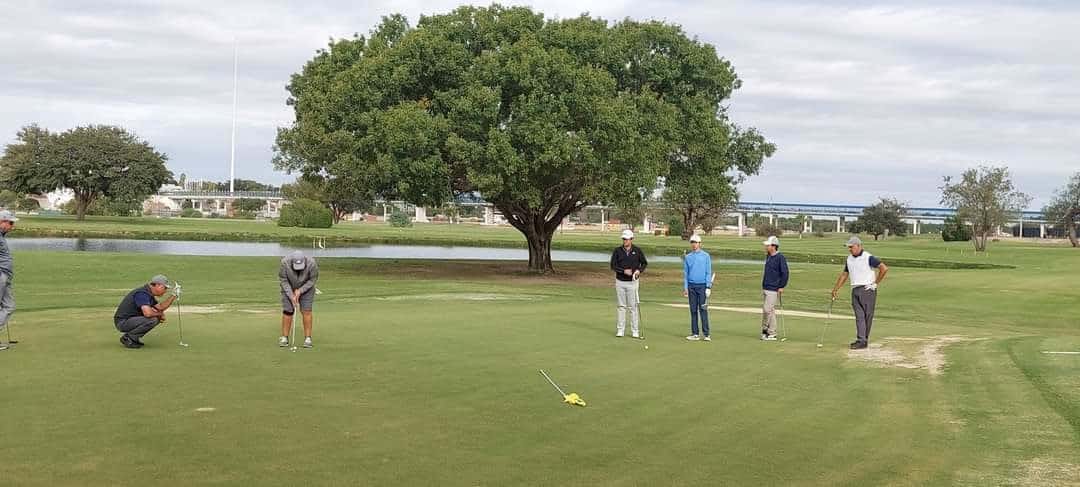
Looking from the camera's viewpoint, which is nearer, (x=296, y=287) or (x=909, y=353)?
(x=296, y=287)

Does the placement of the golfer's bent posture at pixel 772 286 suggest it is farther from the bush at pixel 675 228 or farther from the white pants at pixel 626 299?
the bush at pixel 675 228

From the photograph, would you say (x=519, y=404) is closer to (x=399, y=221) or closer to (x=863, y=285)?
(x=863, y=285)

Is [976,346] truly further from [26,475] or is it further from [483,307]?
[26,475]

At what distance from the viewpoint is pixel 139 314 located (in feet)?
59.0

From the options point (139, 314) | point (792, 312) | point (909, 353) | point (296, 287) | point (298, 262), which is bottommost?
point (792, 312)

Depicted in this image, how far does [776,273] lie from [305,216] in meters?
106

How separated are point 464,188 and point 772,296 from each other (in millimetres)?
27171

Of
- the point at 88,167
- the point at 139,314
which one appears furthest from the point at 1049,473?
the point at 88,167

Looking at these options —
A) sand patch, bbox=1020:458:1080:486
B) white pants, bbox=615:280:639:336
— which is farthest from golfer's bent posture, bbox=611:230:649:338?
sand patch, bbox=1020:458:1080:486

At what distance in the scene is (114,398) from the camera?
1297 cm

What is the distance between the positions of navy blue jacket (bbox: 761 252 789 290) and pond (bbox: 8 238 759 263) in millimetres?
45486

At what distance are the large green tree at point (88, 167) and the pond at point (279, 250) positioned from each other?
128 ft

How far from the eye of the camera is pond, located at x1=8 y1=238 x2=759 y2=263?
65875mm

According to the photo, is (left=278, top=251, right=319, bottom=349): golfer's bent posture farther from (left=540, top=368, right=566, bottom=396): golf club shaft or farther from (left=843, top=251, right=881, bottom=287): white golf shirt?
(left=843, top=251, right=881, bottom=287): white golf shirt
